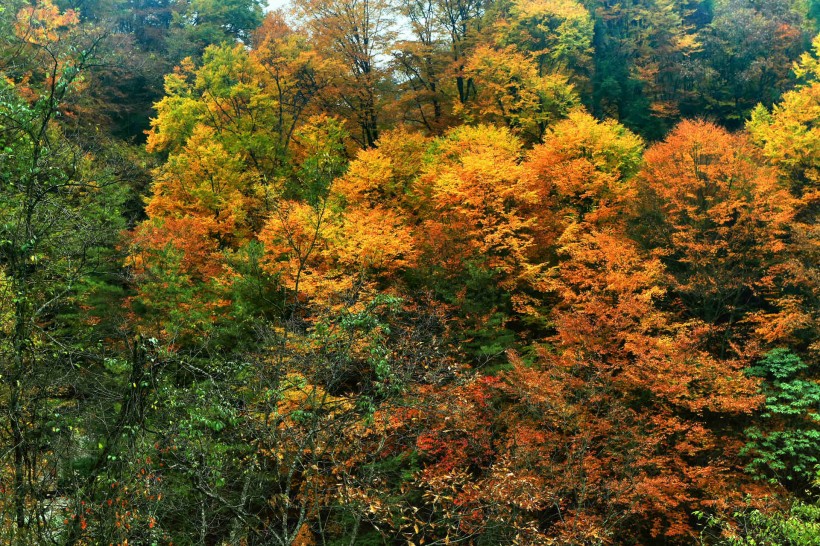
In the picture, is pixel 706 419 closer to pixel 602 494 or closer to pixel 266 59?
pixel 602 494

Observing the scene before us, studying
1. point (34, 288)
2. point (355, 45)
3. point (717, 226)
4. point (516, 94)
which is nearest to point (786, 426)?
point (717, 226)

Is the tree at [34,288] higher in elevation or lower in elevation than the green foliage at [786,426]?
higher

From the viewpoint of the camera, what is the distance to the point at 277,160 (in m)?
32.4

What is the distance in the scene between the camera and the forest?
8031 millimetres

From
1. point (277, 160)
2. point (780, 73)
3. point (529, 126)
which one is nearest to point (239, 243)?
point (277, 160)

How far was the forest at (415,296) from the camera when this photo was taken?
8031 mm

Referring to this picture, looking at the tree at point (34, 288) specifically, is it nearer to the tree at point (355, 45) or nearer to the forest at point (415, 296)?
the forest at point (415, 296)

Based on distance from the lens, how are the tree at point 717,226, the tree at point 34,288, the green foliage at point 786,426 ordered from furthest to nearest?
the tree at point 717,226, the green foliage at point 786,426, the tree at point 34,288

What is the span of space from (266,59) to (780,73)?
108 ft

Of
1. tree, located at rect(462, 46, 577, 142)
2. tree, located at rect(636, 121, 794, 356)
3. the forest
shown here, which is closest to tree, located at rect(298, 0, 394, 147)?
the forest

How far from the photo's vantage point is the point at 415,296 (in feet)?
73.5

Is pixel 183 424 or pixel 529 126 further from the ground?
pixel 529 126

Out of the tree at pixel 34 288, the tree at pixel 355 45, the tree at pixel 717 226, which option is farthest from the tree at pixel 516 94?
the tree at pixel 34 288

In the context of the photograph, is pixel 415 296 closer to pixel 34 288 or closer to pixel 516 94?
pixel 34 288
